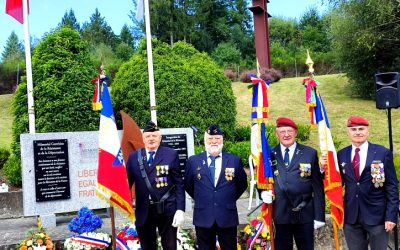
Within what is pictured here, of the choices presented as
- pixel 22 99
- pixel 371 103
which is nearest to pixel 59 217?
pixel 22 99

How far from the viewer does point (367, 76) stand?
18.6 m

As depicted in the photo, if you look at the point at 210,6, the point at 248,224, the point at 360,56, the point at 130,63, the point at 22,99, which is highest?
the point at 210,6

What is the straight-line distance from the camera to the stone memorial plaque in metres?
6.09

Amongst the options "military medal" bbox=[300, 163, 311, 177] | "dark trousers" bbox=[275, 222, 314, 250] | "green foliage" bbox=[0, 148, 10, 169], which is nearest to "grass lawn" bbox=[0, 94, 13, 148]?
"green foliage" bbox=[0, 148, 10, 169]

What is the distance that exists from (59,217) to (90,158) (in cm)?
126

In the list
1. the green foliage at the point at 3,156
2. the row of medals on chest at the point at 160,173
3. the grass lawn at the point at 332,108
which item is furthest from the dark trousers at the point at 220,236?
the grass lawn at the point at 332,108

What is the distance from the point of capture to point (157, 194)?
4301mm

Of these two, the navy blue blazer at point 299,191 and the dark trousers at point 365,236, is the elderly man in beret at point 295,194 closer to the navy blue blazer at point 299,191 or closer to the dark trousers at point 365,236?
the navy blue blazer at point 299,191

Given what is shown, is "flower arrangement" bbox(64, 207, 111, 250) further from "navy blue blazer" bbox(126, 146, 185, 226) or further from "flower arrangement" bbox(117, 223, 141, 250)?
"navy blue blazer" bbox(126, 146, 185, 226)

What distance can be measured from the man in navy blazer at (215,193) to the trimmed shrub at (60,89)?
4.20m

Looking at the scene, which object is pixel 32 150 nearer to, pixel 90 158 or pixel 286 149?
pixel 90 158

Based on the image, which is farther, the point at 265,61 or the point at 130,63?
the point at 265,61

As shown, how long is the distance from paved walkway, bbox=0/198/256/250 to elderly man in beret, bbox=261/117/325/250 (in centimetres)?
190

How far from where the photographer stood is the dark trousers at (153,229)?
170 inches
